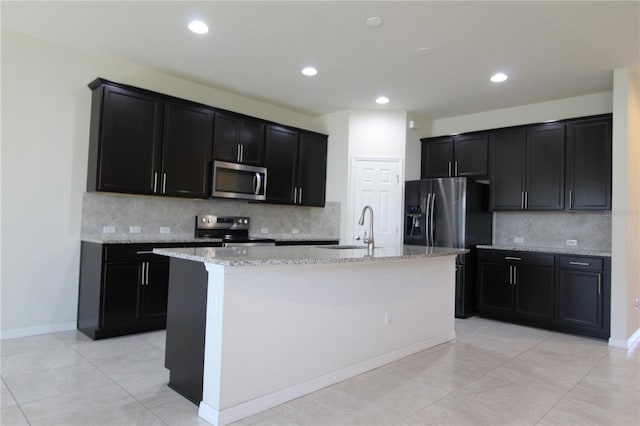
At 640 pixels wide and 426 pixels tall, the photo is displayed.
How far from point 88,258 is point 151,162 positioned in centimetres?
110

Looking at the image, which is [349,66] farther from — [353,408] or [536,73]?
[353,408]

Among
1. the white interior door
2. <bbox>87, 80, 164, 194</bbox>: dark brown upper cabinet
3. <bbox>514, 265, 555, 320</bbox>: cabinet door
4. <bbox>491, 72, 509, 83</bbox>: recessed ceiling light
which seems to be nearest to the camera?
<bbox>87, 80, 164, 194</bbox>: dark brown upper cabinet

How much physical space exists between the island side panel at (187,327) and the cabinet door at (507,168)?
163 inches

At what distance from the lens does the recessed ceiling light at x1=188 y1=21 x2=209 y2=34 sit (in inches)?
132

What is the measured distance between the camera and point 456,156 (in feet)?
18.7

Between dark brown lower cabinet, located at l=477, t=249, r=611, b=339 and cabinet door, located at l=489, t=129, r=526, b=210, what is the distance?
27.5 inches

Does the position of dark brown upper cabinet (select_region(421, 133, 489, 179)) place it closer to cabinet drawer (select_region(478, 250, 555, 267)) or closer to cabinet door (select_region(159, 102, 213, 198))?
cabinet drawer (select_region(478, 250, 555, 267))

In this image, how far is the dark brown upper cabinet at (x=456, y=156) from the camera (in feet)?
17.9

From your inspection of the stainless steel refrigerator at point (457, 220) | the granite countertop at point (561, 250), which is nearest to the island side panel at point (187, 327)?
the stainless steel refrigerator at point (457, 220)

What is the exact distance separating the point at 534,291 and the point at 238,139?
3.84 m

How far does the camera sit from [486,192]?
5457mm

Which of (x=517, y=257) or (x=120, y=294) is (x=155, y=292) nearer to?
(x=120, y=294)

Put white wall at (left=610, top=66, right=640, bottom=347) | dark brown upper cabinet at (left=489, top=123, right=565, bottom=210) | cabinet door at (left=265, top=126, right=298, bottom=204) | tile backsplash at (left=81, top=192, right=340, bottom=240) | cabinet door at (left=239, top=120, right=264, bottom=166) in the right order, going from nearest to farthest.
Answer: white wall at (left=610, top=66, right=640, bottom=347)
tile backsplash at (left=81, top=192, right=340, bottom=240)
dark brown upper cabinet at (left=489, top=123, right=565, bottom=210)
cabinet door at (left=239, top=120, right=264, bottom=166)
cabinet door at (left=265, top=126, right=298, bottom=204)

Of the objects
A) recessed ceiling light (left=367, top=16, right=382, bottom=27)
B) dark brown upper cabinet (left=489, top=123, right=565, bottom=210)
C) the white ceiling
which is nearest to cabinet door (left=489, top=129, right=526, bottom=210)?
dark brown upper cabinet (left=489, top=123, right=565, bottom=210)
